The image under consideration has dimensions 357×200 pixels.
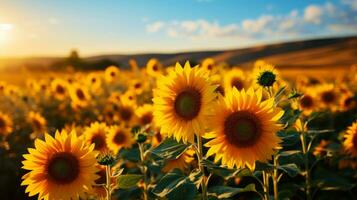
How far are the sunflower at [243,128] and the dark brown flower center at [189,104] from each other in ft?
0.52

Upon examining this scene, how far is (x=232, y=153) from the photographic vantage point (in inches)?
111

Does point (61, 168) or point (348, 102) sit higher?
point (61, 168)

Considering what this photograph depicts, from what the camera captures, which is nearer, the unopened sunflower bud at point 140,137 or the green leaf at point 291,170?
the green leaf at point 291,170

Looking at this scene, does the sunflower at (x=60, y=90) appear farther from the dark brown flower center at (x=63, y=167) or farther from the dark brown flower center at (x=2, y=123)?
the dark brown flower center at (x=63, y=167)

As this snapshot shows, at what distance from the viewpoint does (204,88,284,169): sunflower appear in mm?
2764

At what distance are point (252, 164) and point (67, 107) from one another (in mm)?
8307

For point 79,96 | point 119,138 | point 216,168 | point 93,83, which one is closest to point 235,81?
point 119,138

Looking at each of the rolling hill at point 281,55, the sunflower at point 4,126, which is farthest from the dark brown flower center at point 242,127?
the rolling hill at point 281,55

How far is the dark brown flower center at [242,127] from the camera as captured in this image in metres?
2.79

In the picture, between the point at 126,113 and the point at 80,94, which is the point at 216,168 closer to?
the point at 126,113

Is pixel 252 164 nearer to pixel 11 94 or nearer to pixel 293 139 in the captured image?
pixel 293 139

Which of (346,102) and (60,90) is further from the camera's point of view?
(60,90)

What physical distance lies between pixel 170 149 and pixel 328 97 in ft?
14.5

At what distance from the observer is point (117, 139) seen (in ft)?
16.4
